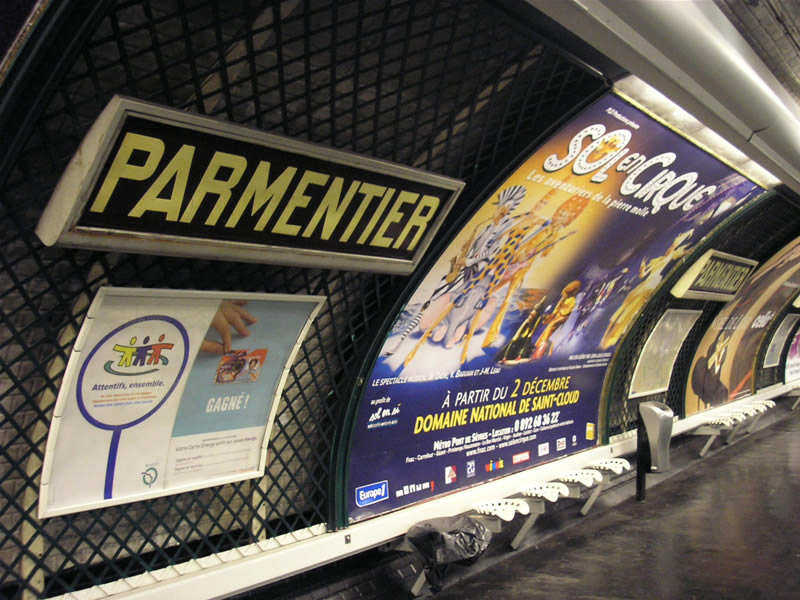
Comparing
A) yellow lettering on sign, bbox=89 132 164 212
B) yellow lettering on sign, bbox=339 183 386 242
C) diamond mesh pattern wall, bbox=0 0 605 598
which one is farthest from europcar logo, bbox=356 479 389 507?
yellow lettering on sign, bbox=89 132 164 212

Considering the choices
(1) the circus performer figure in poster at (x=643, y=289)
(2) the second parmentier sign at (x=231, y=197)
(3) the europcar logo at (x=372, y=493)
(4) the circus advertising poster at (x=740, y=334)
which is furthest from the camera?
(4) the circus advertising poster at (x=740, y=334)

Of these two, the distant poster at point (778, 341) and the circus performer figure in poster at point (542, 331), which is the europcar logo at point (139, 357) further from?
the distant poster at point (778, 341)

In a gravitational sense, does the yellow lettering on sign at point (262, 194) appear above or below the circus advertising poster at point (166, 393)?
above

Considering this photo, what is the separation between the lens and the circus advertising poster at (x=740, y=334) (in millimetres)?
7113

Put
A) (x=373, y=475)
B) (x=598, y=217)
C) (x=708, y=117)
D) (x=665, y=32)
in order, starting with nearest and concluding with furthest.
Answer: (x=665, y=32) → (x=708, y=117) → (x=373, y=475) → (x=598, y=217)

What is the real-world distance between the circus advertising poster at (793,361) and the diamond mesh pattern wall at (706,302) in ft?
16.7

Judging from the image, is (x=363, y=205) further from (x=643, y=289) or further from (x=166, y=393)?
(x=643, y=289)

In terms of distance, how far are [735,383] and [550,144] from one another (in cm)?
730

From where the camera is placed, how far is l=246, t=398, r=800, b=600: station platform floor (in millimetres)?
3379

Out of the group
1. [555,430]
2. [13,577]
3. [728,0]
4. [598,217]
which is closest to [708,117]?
[728,0]

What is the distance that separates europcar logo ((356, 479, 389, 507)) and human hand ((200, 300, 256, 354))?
118cm

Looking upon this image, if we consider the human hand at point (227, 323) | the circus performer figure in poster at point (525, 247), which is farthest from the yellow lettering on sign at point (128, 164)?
the circus performer figure in poster at point (525, 247)

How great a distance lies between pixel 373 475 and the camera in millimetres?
3273

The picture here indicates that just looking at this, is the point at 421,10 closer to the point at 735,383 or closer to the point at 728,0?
the point at 728,0
